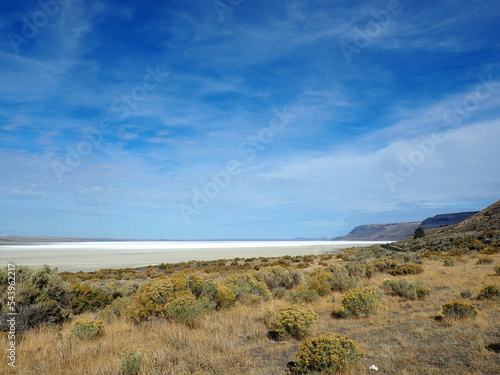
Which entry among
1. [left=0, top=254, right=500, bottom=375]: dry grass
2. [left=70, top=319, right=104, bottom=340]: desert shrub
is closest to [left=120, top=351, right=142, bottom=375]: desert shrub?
[left=0, top=254, right=500, bottom=375]: dry grass

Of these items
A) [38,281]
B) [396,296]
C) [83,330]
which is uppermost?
[38,281]

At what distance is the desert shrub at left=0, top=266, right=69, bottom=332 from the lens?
8.26 meters

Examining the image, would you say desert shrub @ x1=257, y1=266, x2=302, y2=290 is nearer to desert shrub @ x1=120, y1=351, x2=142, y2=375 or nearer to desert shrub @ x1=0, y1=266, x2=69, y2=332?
desert shrub @ x1=0, y1=266, x2=69, y2=332

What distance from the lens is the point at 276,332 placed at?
8.17 meters

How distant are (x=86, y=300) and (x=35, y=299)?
19.2 feet

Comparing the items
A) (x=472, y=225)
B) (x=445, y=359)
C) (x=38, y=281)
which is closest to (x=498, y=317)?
(x=445, y=359)

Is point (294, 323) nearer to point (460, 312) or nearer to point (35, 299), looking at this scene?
point (460, 312)

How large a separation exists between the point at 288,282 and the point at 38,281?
456 inches

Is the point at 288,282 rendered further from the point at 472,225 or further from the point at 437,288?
the point at 472,225

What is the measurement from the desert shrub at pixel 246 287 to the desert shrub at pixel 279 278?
202cm

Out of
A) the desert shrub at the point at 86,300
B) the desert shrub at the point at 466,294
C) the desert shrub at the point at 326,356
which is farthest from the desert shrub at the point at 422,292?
the desert shrub at the point at 86,300

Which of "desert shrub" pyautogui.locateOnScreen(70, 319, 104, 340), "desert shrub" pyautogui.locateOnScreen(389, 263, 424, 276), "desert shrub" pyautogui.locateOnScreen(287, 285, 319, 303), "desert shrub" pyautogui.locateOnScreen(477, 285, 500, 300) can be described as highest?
"desert shrub" pyautogui.locateOnScreen(70, 319, 104, 340)

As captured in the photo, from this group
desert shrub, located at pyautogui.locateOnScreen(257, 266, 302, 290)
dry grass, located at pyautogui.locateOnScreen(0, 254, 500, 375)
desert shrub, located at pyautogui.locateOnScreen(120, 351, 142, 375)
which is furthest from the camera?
desert shrub, located at pyautogui.locateOnScreen(257, 266, 302, 290)

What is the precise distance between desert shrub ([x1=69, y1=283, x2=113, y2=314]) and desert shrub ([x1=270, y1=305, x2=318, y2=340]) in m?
10.2
